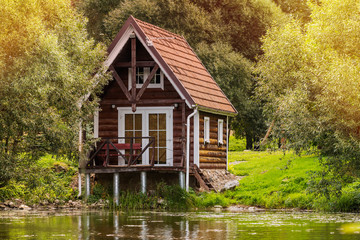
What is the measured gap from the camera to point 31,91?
72.4 feet

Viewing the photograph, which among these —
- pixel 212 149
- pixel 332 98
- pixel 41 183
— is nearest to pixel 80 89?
pixel 41 183

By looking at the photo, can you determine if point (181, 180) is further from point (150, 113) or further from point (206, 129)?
point (206, 129)

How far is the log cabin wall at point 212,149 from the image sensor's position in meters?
31.3

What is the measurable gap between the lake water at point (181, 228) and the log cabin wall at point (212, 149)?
30.3ft

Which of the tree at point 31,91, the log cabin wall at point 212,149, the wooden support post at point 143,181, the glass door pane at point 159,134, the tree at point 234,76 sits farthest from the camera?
the tree at point 234,76

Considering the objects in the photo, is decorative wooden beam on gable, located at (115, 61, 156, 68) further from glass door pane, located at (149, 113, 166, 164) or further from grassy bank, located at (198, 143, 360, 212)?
grassy bank, located at (198, 143, 360, 212)

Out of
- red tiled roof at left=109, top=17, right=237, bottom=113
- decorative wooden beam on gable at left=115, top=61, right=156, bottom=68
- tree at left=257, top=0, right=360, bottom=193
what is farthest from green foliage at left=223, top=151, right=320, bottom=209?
decorative wooden beam on gable at left=115, top=61, right=156, bottom=68

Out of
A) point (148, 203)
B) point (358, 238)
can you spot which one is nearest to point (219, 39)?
point (148, 203)

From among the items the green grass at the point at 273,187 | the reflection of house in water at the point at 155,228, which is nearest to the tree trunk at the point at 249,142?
the green grass at the point at 273,187

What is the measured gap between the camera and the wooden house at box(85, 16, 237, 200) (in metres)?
29.0

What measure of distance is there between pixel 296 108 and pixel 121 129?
957 cm

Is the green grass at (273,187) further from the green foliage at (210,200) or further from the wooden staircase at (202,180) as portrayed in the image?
the wooden staircase at (202,180)

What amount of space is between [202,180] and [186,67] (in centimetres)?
572

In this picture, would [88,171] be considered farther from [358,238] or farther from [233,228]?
[358,238]
